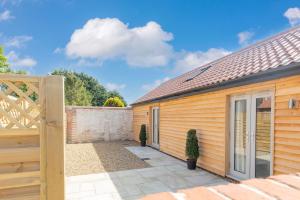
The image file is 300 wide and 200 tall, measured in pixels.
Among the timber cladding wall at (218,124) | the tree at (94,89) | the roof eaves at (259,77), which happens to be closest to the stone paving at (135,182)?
the timber cladding wall at (218,124)

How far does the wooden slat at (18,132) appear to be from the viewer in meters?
2.45

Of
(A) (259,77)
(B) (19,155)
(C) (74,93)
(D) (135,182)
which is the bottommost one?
(D) (135,182)

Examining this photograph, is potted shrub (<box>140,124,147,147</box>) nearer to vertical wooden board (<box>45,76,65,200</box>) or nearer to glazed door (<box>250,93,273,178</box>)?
glazed door (<box>250,93,273,178</box>)

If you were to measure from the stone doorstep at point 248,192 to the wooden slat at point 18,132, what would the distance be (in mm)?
2248

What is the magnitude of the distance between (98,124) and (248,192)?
12177 millimetres

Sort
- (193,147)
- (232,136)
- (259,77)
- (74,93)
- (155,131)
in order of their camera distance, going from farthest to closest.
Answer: (74,93) < (155,131) < (193,147) < (232,136) < (259,77)

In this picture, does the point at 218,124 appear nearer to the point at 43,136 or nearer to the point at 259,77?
the point at 259,77

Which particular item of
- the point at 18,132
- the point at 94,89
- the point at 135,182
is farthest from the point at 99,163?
the point at 94,89

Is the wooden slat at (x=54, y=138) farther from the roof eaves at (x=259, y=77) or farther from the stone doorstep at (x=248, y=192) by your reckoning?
the roof eaves at (x=259, y=77)

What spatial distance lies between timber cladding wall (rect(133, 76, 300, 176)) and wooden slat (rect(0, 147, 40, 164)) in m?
3.99

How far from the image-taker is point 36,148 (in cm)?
251

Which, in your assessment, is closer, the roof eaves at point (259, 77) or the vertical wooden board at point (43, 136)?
the vertical wooden board at point (43, 136)

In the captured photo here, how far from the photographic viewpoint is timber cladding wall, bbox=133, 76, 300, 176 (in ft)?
11.8

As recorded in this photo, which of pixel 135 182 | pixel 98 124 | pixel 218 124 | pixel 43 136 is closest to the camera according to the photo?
pixel 43 136
